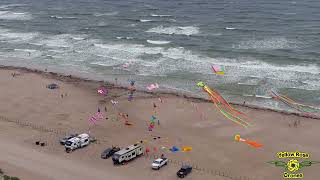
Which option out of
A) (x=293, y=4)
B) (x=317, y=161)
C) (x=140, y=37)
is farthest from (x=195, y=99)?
(x=293, y=4)

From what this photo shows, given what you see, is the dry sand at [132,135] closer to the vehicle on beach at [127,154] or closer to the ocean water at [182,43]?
the vehicle on beach at [127,154]

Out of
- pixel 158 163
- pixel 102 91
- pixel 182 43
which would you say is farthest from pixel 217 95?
pixel 182 43

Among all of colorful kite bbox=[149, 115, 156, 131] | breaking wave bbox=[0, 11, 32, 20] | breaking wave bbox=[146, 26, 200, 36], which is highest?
breaking wave bbox=[146, 26, 200, 36]

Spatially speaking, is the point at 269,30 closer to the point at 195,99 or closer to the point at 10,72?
the point at 195,99

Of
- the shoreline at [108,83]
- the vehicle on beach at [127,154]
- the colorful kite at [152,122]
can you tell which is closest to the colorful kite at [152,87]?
the shoreline at [108,83]

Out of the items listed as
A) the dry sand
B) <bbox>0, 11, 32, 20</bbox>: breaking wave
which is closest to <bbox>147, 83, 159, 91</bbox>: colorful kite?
the dry sand

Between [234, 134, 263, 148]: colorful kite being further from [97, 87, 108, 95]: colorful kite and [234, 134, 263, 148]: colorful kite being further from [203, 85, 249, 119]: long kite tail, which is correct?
[97, 87, 108, 95]: colorful kite

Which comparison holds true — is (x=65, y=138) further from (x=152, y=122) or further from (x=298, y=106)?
(x=298, y=106)
